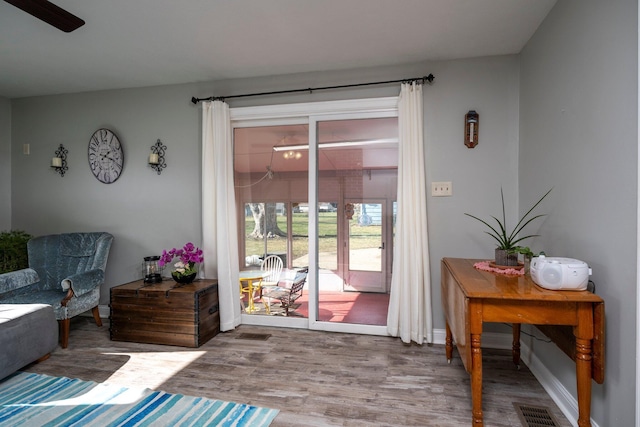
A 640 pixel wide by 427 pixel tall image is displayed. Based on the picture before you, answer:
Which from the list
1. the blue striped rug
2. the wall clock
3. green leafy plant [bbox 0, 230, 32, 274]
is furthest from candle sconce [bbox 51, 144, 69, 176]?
the blue striped rug

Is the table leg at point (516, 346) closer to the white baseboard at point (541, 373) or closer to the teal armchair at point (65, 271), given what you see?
the white baseboard at point (541, 373)

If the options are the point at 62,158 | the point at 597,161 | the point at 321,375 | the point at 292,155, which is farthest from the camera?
the point at 62,158

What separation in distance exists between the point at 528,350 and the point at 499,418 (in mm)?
860

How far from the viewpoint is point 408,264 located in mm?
→ 2762

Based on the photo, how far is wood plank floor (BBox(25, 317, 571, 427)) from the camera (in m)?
1.85

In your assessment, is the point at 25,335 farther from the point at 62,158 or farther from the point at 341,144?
the point at 341,144

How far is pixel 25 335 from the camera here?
2.28 metres

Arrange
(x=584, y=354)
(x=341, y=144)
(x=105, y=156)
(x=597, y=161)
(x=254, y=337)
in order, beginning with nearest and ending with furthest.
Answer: (x=584, y=354), (x=597, y=161), (x=254, y=337), (x=341, y=144), (x=105, y=156)

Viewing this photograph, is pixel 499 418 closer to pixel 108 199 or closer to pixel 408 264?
pixel 408 264

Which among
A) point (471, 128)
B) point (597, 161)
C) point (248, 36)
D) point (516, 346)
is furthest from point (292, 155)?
point (516, 346)

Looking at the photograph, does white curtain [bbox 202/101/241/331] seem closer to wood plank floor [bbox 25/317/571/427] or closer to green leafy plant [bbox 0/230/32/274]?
wood plank floor [bbox 25/317/571/427]

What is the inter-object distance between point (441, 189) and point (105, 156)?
11.2 ft

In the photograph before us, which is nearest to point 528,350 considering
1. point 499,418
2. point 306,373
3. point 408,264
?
point 499,418

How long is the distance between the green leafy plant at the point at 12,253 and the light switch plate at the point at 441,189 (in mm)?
3958
